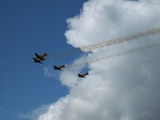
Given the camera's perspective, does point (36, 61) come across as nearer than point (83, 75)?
Yes

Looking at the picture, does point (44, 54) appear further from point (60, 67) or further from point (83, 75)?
point (83, 75)

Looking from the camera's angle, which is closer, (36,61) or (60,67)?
(36,61)

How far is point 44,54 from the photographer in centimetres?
6962

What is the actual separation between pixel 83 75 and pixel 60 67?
717 centimetres

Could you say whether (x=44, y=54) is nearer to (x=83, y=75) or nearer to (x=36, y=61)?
(x=36, y=61)

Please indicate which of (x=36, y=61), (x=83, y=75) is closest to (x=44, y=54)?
(x=36, y=61)

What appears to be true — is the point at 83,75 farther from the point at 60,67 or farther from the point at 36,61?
the point at 36,61

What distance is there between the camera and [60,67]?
7400 cm

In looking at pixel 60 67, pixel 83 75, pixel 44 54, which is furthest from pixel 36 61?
pixel 83 75

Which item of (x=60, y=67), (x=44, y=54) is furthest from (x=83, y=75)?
(x=44, y=54)

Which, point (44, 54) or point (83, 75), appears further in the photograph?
point (83, 75)

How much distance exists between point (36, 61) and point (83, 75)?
14.5 metres

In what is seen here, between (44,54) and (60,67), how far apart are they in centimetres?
705

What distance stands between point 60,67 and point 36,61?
8.13 meters
